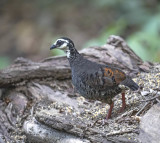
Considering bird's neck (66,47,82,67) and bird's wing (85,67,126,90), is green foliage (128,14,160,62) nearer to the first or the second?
bird's neck (66,47,82,67)

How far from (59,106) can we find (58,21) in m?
7.91

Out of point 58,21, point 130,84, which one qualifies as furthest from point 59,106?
point 58,21

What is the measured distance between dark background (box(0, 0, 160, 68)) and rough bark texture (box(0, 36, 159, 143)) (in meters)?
4.69

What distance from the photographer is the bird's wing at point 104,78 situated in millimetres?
4918

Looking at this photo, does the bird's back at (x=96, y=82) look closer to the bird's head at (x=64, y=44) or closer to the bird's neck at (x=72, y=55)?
the bird's neck at (x=72, y=55)

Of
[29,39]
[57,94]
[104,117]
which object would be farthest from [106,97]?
[29,39]

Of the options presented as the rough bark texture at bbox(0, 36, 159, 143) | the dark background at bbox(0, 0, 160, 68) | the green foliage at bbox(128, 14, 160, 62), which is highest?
the dark background at bbox(0, 0, 160, 68)

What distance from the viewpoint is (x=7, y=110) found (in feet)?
18.8

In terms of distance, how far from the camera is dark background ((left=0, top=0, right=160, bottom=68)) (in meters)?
11.5

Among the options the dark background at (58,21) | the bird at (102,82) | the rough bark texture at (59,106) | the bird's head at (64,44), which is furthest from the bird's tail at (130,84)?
the dark background at (58,21)

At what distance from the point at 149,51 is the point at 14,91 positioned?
153 inches

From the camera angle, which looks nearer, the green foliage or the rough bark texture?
the rough bark texture

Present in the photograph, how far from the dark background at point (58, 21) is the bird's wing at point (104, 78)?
6003 mm

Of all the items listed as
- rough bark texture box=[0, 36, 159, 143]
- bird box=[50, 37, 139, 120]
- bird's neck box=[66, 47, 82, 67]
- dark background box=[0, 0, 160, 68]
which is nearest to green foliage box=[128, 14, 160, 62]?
dark background box=[0, 0, 160, 68]
